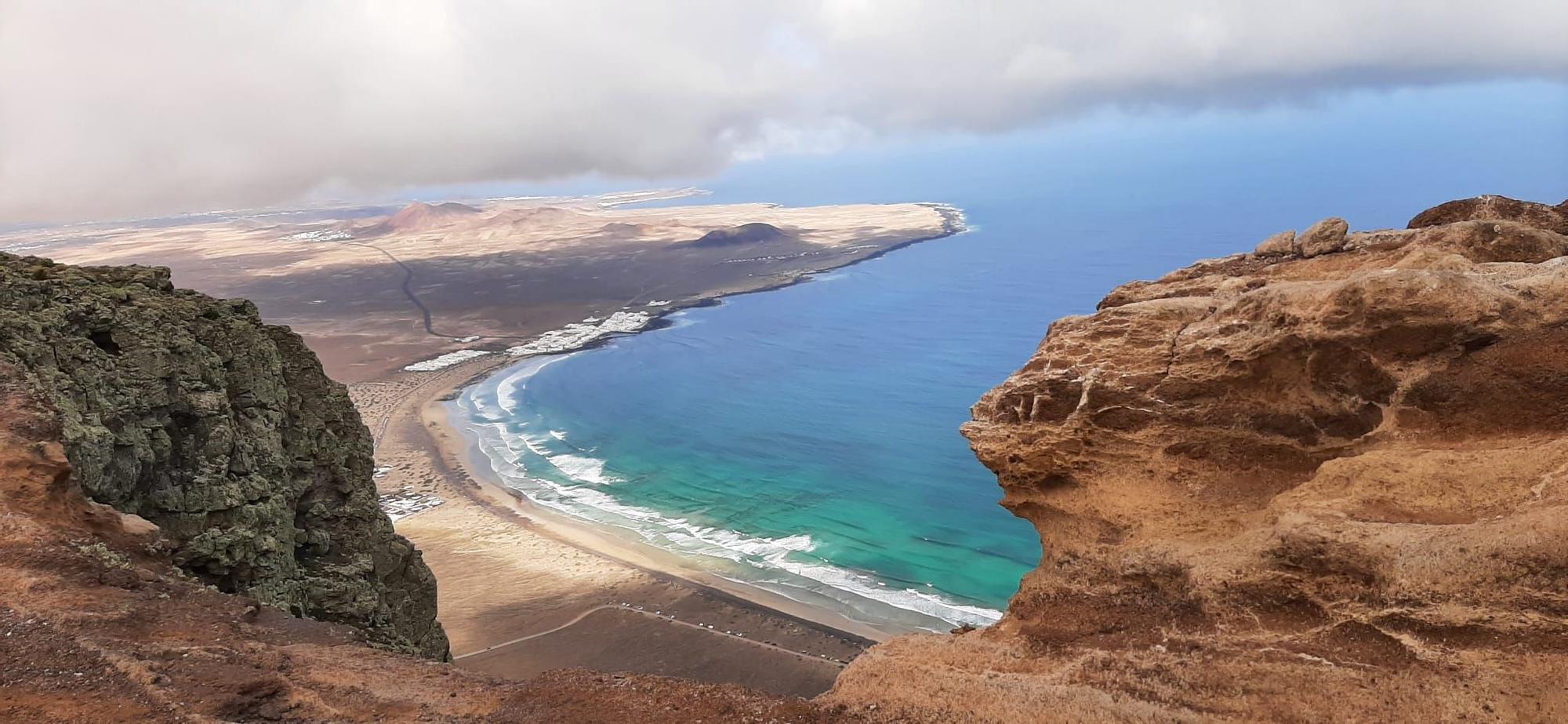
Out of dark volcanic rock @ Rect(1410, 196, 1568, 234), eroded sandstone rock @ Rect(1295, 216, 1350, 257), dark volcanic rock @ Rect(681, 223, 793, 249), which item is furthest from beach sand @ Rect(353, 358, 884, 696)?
dark volcanic rock @ Rect(681, 223, 793, 249)

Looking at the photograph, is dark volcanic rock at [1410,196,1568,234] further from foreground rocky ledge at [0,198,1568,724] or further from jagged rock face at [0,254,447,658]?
jagged rock face at [0,254,447,658]

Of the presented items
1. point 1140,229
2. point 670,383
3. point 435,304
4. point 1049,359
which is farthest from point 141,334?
point 1140,229

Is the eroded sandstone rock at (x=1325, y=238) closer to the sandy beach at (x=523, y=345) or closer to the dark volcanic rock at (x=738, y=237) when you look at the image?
the sandy beach at (x=523, y=345)

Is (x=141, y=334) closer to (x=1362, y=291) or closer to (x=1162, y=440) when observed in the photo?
(x=1162, y=440)

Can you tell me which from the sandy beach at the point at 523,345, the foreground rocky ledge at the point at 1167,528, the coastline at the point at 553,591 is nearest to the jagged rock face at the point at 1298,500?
the foreground rocky ledge at the point at 1167,528

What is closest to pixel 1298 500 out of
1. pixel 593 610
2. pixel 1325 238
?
pixel 1325 238

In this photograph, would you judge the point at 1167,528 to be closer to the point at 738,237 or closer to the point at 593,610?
the point at 593,610
